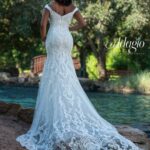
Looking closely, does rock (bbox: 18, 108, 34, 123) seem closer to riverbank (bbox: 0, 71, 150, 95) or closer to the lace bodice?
the lace bodice

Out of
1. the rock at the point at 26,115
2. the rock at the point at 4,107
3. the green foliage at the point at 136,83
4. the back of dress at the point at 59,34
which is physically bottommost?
the green foliage at the point at 136,83

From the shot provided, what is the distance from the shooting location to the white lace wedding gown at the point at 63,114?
5.46m

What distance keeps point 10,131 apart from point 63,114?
2.31 ft

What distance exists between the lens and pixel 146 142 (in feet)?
21.3

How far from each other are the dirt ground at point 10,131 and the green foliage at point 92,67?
834 inches

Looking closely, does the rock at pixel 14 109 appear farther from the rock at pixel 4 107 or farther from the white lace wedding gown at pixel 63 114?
the white lace wedding gown at pixel 63 114

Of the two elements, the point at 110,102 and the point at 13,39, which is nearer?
the point at 110,102

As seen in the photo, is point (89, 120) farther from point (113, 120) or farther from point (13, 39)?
point (13, 39)

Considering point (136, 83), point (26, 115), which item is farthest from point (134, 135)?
point (136, 83)

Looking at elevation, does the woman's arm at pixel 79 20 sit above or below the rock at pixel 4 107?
above

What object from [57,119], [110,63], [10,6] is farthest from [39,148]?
[110,63]

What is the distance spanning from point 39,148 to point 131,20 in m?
16.9

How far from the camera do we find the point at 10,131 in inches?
234

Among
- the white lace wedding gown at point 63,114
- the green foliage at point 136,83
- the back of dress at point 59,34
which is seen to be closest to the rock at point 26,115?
the white lace wedding gown at point 63,114
